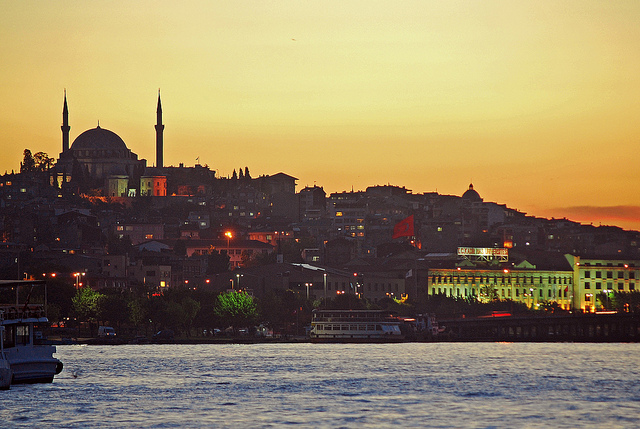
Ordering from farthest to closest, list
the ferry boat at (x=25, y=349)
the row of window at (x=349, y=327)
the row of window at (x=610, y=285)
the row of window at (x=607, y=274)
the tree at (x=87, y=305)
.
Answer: the row of window at (x=607, y=274) < the row of window at (x=610, y=285) < the row of window at (x=349, y=327) < the tree at (x=87, y=305) < the ferry boat at (x=25, y=349)

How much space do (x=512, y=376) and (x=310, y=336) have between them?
5188 cm

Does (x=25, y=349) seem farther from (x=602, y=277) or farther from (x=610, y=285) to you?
(x=610, y=285)

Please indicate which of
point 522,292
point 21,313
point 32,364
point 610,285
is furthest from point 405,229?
point 32,364

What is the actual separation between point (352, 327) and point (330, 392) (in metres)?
61.3

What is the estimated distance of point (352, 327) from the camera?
123m

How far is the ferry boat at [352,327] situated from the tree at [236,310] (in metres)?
6.93

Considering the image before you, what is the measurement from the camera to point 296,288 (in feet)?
488

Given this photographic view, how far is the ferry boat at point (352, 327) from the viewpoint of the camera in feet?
397

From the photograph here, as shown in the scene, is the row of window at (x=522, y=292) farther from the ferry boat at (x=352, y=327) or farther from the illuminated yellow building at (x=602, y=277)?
the ferry boat at (x=352, y=327)

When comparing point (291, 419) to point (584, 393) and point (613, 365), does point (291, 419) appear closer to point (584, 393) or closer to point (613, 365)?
point (584, 393)

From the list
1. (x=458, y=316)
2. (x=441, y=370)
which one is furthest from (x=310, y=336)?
(x=441, y=370)

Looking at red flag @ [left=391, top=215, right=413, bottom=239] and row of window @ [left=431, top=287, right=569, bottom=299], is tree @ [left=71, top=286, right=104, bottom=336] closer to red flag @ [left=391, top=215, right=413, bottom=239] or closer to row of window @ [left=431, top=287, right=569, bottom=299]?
row of window @ [left=431, top=287, right=569, bottom=299]

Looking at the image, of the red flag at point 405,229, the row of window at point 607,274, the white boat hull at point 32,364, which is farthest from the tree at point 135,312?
the row of window at point 607,274

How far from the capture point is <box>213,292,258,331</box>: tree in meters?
124
